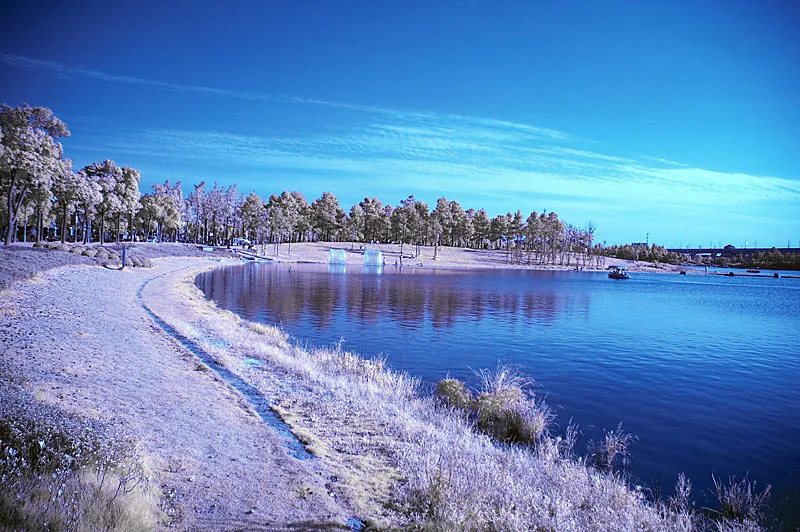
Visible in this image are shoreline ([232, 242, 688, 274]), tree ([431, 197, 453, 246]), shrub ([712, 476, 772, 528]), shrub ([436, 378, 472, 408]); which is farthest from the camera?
tree ([431, 197, 453, 246])

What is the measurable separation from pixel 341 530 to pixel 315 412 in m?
4.79

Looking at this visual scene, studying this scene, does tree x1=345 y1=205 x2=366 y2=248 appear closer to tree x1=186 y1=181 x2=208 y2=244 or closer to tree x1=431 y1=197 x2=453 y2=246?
tree x1=431 y1=197 x2=453 y2=246

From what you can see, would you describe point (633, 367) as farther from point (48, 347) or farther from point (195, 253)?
point (195, 253)

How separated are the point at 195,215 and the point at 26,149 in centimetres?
9211

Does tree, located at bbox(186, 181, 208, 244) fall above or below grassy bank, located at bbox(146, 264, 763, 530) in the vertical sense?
above

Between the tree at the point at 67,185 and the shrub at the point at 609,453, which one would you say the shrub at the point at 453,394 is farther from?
the tree at the point at 67,185

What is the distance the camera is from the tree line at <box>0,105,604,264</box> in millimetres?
42688

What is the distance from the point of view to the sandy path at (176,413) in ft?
20.7

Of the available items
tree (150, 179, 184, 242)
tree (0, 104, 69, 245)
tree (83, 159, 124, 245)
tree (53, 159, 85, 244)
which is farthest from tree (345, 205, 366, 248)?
tree (0, 104, 69, 245)

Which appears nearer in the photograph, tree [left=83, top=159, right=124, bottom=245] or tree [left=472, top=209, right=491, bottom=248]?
tree [left=83, top=159, right=124, bottom=245]

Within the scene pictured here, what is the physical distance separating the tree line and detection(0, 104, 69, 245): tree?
0.26 feet

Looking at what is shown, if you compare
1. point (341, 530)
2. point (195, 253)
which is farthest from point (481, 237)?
point (341, 530)

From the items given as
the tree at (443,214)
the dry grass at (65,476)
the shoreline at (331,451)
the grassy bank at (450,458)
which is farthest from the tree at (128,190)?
the tree at (443,214)

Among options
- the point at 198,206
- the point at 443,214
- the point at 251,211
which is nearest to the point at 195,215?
the point at 198,206
